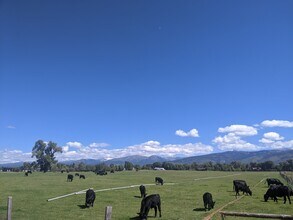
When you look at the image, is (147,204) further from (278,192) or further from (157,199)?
(278,192)

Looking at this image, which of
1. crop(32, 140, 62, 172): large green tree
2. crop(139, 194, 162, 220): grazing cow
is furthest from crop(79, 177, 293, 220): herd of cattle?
crop(32, 140, 62, 172): large green tree

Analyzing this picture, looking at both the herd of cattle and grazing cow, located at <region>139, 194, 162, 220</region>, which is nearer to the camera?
grazing cow, located at <region>139, 194, 162, 220</region>

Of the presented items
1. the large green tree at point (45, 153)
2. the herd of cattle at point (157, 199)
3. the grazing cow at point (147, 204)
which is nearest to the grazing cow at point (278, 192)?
the herd of cattle at point (157, 199)

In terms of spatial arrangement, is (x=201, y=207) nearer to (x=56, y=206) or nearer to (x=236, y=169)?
(x=56, y=206)

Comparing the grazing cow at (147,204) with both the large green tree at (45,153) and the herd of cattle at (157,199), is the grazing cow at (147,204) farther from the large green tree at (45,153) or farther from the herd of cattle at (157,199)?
the large green tree at (45,153)

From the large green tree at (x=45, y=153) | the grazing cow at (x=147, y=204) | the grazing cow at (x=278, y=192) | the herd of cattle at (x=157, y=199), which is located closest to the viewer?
the grazing cow at (x=147, y=204)

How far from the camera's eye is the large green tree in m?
158

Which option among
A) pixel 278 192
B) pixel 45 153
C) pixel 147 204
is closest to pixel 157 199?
pixel 147 204

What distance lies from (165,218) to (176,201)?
932cm

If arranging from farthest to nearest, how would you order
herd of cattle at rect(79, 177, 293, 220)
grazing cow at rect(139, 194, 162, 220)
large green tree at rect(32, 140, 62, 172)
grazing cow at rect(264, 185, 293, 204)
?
large green tree at rect(32, 140, 62, 172)
grazing cow at rect(264, 185, 293, 204)
herd of cattle at rect(79, 177, 293, 220)
grazing cow at rect(139, 194, 162, 220)

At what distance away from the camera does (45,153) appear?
526 ft

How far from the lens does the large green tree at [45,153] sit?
15800 centimetres

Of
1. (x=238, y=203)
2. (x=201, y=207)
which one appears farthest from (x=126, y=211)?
(x=238, y=203)

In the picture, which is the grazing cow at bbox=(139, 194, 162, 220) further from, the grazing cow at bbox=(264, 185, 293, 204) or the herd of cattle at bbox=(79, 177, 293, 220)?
the grazing cow at bbox=(264, 185, 293, 204)
